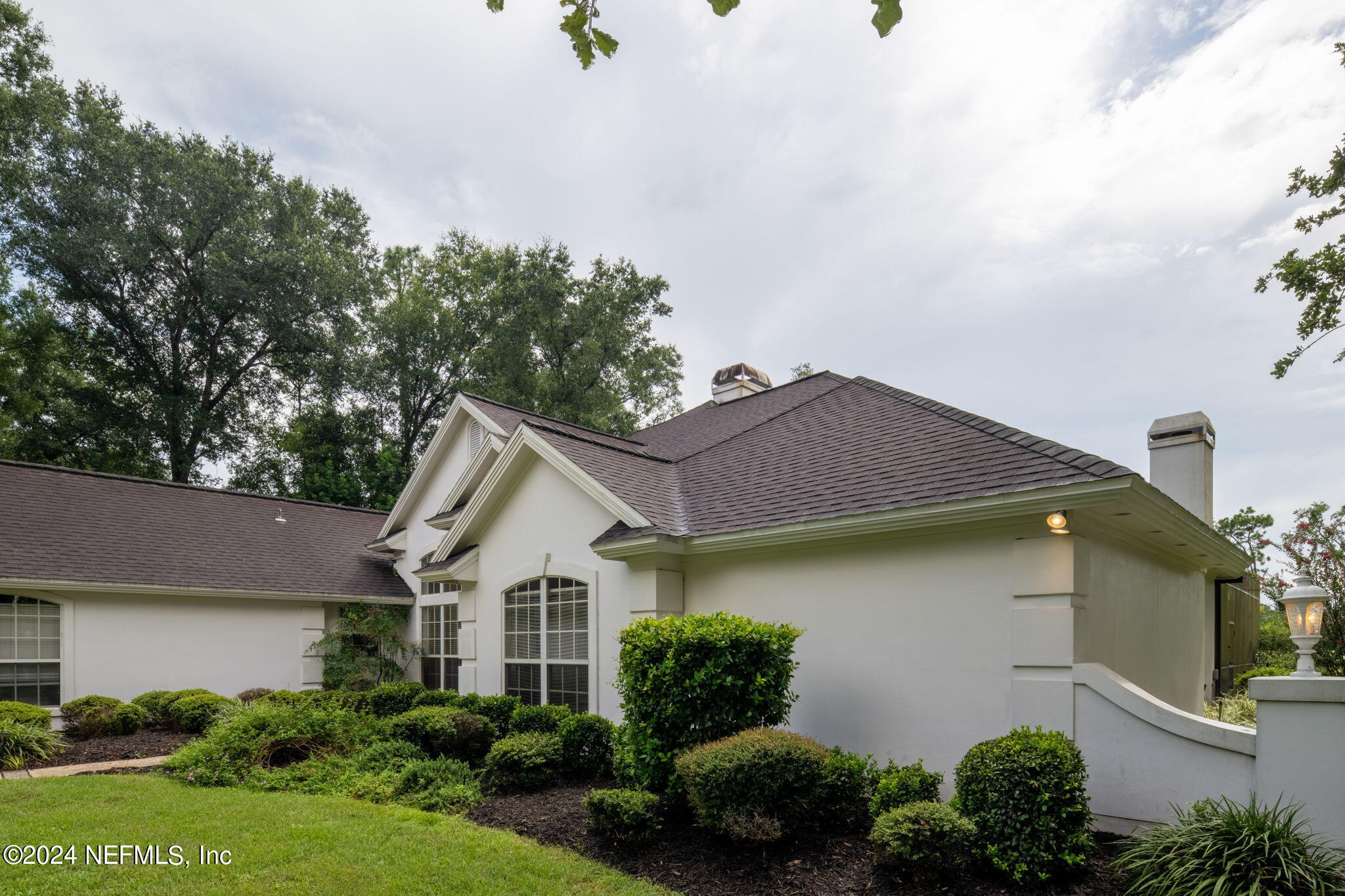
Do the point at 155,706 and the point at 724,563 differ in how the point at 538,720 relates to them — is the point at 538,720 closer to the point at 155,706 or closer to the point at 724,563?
the point at 724,563

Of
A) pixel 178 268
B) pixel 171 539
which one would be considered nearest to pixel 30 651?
pixel 171 539

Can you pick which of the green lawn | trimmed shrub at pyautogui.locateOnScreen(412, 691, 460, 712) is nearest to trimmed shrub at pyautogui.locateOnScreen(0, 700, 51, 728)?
the green lawn

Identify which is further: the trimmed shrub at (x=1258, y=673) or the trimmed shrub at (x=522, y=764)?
the trimmed shrub at (x=1258, y=673)

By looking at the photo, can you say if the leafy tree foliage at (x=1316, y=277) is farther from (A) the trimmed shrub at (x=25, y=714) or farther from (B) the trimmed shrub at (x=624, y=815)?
(A) the trimmed shrub at (x=25, y=714)

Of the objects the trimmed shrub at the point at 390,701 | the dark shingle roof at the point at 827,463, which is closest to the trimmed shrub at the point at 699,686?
the dark shingle roof at the point at 827,463

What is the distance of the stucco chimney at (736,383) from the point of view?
17.3 meters

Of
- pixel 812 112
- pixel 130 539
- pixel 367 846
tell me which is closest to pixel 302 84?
pixel 130 539

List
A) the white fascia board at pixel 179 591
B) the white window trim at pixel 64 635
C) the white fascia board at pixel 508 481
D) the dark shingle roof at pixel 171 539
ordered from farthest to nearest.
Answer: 1. the dark shingle roof at pixel 171 539
2. the white window trim at pixel 64 635
3. the white fascia board at pixel 179 591
4. the white fascia board at pixel 508 481

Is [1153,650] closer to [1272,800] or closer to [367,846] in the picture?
[1272,800]

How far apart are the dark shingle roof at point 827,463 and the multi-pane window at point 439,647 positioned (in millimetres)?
5781

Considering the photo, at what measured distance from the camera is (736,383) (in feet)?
56.9

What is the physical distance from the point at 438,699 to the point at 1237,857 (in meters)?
9.67

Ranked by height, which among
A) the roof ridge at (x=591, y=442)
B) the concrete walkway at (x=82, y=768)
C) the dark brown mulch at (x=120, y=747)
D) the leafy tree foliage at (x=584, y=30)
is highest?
the leafy tree foliage at (x=584, y=30)

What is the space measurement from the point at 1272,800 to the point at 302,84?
19.9m
